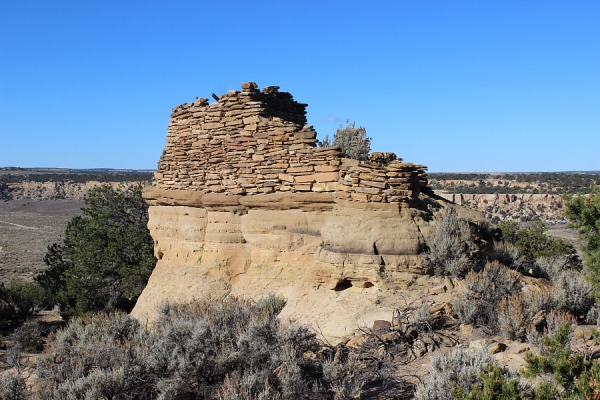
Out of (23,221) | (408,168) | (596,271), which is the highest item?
(408,168)

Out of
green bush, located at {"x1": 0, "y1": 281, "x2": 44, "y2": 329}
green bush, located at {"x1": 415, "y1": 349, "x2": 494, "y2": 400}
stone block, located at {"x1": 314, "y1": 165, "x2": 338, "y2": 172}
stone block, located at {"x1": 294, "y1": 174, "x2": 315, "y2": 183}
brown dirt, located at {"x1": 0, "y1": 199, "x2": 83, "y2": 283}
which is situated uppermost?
stone block, located at {"x1": 314, "y1": 165, "x2": 338, "y2": 172}

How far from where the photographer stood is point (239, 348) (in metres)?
7.43

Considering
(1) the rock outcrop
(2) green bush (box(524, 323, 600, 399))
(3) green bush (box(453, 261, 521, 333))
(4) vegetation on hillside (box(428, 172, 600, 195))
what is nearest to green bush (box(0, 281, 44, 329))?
(1) the rock outcrop

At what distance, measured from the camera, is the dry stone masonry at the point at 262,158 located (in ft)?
30.9

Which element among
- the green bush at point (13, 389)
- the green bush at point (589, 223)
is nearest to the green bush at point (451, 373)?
the green bush at point (589, 223)

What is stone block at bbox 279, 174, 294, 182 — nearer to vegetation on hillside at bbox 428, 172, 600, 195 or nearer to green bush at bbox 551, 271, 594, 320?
green bush at bbox 551, 271, 594, 320

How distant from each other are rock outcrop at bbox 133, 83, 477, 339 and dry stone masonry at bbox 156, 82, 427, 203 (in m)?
0.02

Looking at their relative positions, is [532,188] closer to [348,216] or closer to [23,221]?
[348,216]

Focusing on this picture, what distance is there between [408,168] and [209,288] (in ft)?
17.0

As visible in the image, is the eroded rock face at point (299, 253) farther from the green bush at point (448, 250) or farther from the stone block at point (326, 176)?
the stone block at point (326, 176)

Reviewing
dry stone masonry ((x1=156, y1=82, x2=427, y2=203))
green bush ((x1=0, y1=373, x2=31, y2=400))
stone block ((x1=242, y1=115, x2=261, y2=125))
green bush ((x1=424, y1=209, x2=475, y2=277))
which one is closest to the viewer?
green bush ((x1=0, y1=373, x2=31, y2=400))

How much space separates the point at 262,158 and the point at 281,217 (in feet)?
4.18

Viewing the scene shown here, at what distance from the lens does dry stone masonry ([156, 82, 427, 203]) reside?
9.43 metres

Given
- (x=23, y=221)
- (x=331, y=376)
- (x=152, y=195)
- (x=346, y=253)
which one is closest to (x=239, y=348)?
(x=331, y=376)
